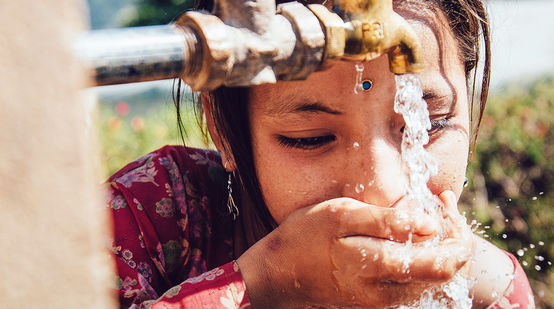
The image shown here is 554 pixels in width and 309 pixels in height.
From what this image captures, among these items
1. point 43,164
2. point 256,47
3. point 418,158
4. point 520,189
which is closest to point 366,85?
point 418,158

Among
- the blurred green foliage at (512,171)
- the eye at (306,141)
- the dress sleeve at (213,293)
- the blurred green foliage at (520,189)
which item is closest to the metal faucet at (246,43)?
the eye at (306,141)

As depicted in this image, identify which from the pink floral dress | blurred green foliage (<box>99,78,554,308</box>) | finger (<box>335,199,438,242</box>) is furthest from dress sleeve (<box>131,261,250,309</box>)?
blurred green foliage (<box>99,78,554,308</box>)

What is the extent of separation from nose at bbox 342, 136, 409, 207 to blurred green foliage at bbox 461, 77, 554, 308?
175cm

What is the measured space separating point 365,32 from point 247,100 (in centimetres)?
59

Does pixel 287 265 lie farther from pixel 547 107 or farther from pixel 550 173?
pixel 547 107

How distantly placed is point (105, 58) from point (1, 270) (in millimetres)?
316

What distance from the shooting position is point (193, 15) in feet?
2.90

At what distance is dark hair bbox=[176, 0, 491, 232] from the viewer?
1629 millimetres

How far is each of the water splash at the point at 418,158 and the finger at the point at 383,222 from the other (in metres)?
0.04

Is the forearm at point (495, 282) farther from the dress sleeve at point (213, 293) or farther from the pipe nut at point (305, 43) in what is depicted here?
the pipe nut at point (305, 43)

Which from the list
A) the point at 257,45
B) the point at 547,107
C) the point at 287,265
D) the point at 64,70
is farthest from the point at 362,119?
the point at 547,107

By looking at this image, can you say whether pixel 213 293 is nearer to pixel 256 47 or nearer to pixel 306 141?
pixel 306 141

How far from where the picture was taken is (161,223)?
5.77 feet

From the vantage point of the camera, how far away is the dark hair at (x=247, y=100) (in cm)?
163
